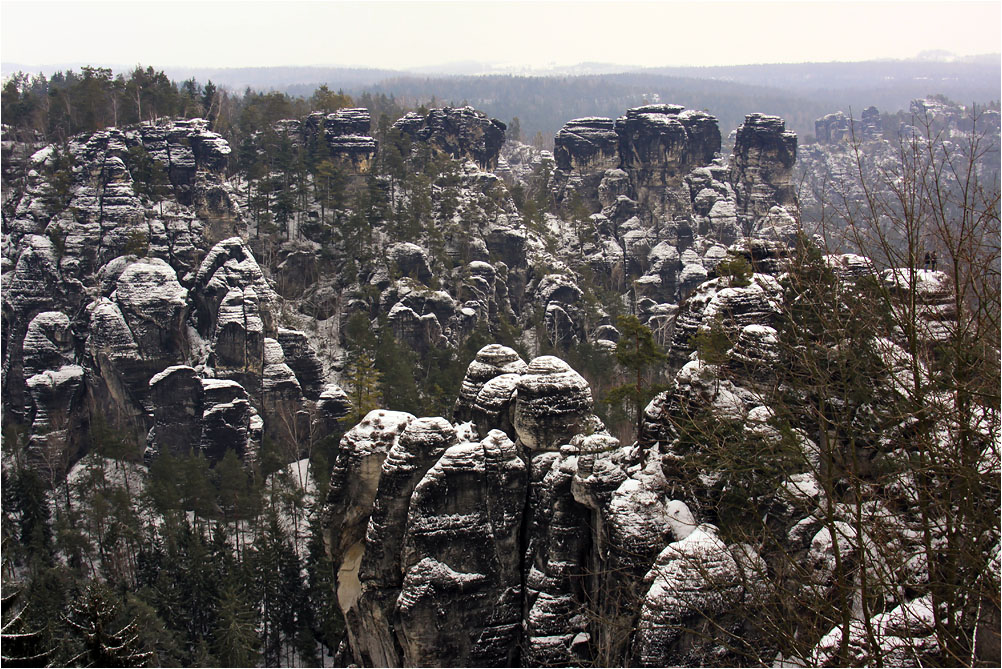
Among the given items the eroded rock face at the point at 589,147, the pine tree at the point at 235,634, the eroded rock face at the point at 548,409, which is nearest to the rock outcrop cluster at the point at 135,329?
the pine tree at the point at 235,634

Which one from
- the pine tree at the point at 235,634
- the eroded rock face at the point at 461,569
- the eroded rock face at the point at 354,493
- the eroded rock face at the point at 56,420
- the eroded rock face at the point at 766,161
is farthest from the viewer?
the eroded rock face at the point at 766,161

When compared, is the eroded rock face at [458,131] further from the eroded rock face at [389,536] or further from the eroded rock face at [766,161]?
the eroded rock face at [389,536]

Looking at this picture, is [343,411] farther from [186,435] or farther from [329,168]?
[329,168]

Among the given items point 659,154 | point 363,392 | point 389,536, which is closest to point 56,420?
→ point 363,392

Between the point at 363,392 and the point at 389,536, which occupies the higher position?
the point at 389,536

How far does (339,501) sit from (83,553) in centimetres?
2179

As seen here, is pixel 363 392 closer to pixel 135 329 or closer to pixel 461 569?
pixel 461 569

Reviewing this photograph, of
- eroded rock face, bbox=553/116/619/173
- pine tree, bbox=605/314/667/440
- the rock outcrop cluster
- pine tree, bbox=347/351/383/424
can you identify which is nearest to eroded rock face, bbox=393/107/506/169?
eroded rock face, bbox=553/116/619/173

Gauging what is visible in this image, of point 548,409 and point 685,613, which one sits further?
point 548,409

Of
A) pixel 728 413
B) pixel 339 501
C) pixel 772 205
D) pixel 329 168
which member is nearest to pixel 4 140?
pixel 329 168

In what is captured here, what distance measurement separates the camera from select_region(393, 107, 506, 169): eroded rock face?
254 ft

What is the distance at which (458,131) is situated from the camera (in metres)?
79.1

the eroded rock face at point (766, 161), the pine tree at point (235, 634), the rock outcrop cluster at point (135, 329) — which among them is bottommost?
the pine tree at point (235, 634)

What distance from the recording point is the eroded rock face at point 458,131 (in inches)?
3046
